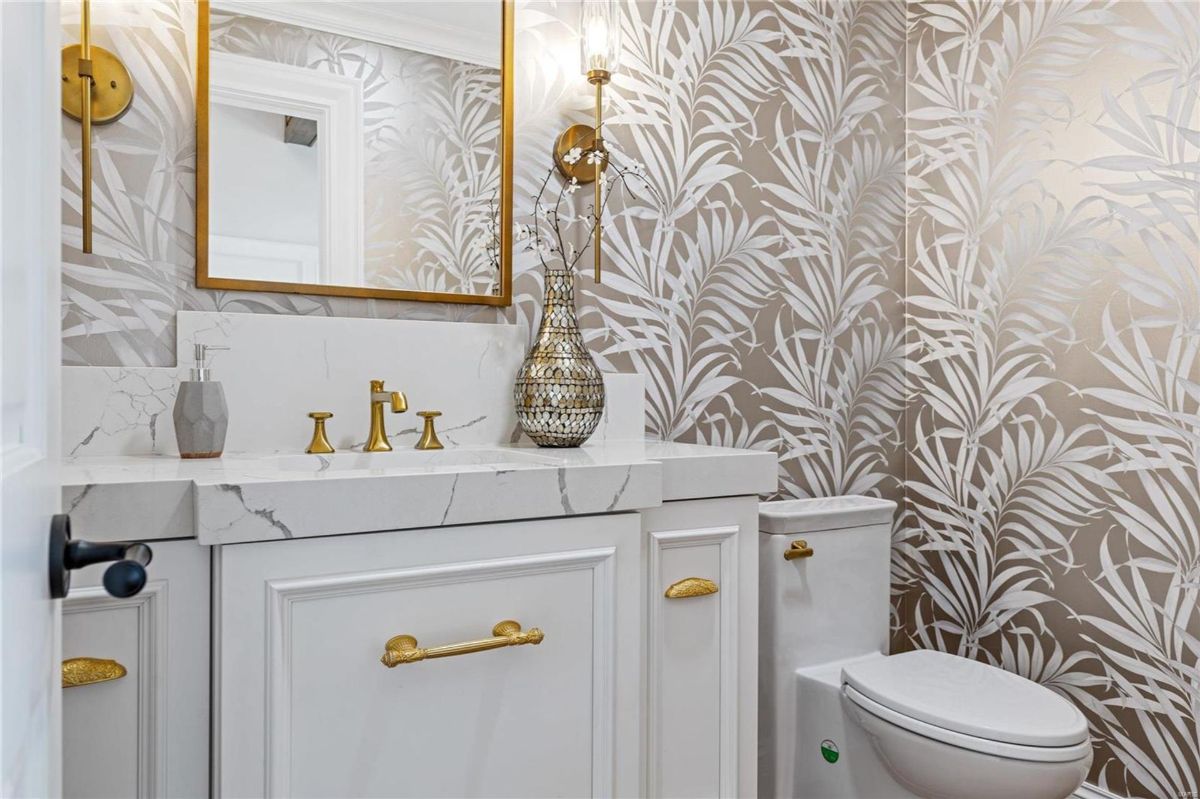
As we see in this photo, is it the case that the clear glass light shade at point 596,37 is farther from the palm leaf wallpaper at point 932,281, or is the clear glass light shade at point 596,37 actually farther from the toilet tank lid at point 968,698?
the toilet tank lid at point 968,698

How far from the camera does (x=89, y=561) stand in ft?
1.80

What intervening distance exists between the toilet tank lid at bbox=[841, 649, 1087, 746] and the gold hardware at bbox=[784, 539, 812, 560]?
0.24m

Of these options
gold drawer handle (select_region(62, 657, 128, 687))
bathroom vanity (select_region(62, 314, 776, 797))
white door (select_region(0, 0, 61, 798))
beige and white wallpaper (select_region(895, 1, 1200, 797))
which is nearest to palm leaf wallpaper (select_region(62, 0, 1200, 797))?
beige and white wallpaper (select_region(895, 1, 1200, 797))

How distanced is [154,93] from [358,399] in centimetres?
61

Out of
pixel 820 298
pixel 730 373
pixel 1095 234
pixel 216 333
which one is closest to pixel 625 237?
pixel 730 373

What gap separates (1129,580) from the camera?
68.7 inches

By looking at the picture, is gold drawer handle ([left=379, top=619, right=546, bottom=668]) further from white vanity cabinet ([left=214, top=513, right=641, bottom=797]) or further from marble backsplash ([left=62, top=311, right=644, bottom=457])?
marble backsplash ([left=62, top=311, right=644, bottom=457])

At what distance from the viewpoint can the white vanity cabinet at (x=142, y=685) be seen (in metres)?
0.89

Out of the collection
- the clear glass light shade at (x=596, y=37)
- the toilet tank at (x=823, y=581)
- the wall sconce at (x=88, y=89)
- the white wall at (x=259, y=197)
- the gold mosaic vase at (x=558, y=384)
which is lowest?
the toilet tank at (x=823, y=581)

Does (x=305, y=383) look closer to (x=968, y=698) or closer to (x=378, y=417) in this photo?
(x=378, y=417)

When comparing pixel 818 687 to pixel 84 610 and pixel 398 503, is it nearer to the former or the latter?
pixel 398 503

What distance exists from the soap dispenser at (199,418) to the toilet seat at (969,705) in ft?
4.17

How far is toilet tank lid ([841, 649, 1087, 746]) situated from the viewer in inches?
54.2

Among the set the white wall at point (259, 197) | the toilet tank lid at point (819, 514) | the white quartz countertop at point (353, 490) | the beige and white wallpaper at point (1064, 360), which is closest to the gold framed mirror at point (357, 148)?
the white wall at point (259, 197)
